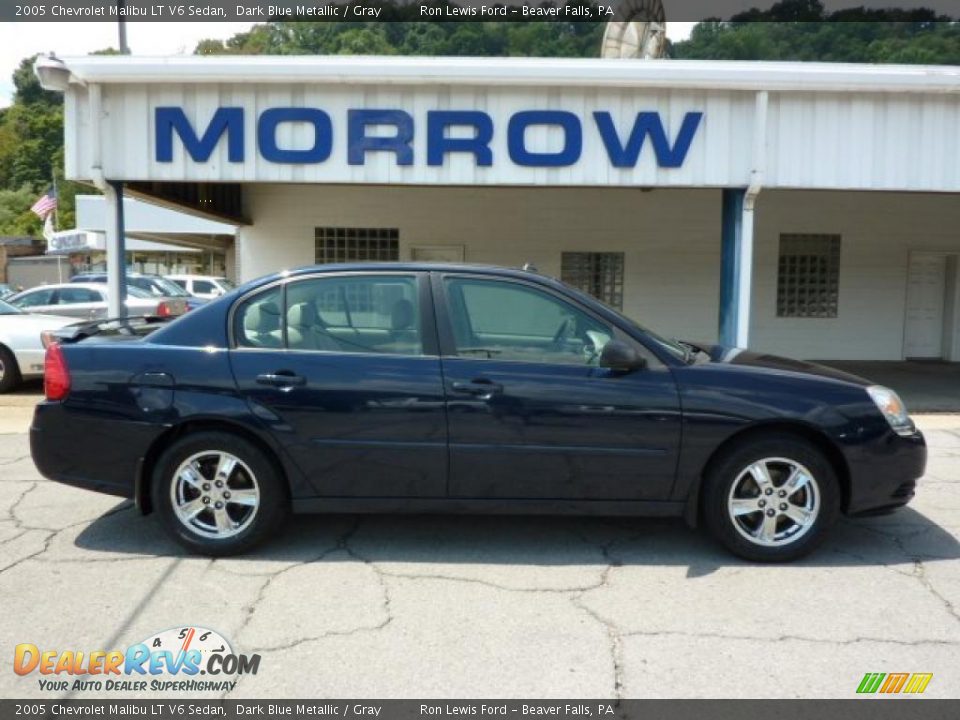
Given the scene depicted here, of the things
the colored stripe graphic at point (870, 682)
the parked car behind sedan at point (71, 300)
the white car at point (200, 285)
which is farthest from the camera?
the white car at point (200, 285)

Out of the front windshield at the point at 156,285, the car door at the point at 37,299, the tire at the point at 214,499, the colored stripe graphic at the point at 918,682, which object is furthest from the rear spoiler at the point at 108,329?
the front windshield at the point at 156,285

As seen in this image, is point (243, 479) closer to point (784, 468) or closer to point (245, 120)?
point (784, 468)

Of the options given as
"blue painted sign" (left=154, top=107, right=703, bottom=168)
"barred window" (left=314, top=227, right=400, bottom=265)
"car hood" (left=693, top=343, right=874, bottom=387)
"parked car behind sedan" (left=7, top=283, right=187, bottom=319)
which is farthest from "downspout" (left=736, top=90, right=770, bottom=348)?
"parked car behind sedan" (left=7, top=283, right=187, bottom=319)

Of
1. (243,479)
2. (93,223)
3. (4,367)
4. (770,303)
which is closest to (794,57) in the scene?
(770,303)

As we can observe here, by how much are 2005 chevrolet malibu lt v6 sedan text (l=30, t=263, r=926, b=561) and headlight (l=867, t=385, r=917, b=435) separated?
0.02m

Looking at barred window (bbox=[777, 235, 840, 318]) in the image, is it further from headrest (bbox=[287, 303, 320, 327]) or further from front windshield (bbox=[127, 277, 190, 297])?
front windshield (bbox=[127, 277, 190, 297])

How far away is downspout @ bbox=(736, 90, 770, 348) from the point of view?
8695 mm

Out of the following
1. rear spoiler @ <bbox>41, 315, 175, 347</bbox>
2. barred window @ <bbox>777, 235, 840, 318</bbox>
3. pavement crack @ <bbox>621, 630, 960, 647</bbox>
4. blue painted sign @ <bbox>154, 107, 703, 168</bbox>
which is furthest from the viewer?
barred window @ <bbox>777, 235, 840, 318</bbox>

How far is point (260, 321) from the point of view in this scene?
4.25 meters

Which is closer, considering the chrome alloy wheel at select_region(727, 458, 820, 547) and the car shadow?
the chrome alloy wheel at select_region(727, 458, 820, 547)

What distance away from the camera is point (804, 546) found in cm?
412

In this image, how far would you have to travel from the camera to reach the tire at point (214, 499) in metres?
4.15

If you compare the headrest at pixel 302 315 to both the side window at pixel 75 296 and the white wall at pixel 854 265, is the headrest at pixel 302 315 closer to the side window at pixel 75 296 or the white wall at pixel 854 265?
the side window at pixel 75 296

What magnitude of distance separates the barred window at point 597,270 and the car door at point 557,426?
386 inches
